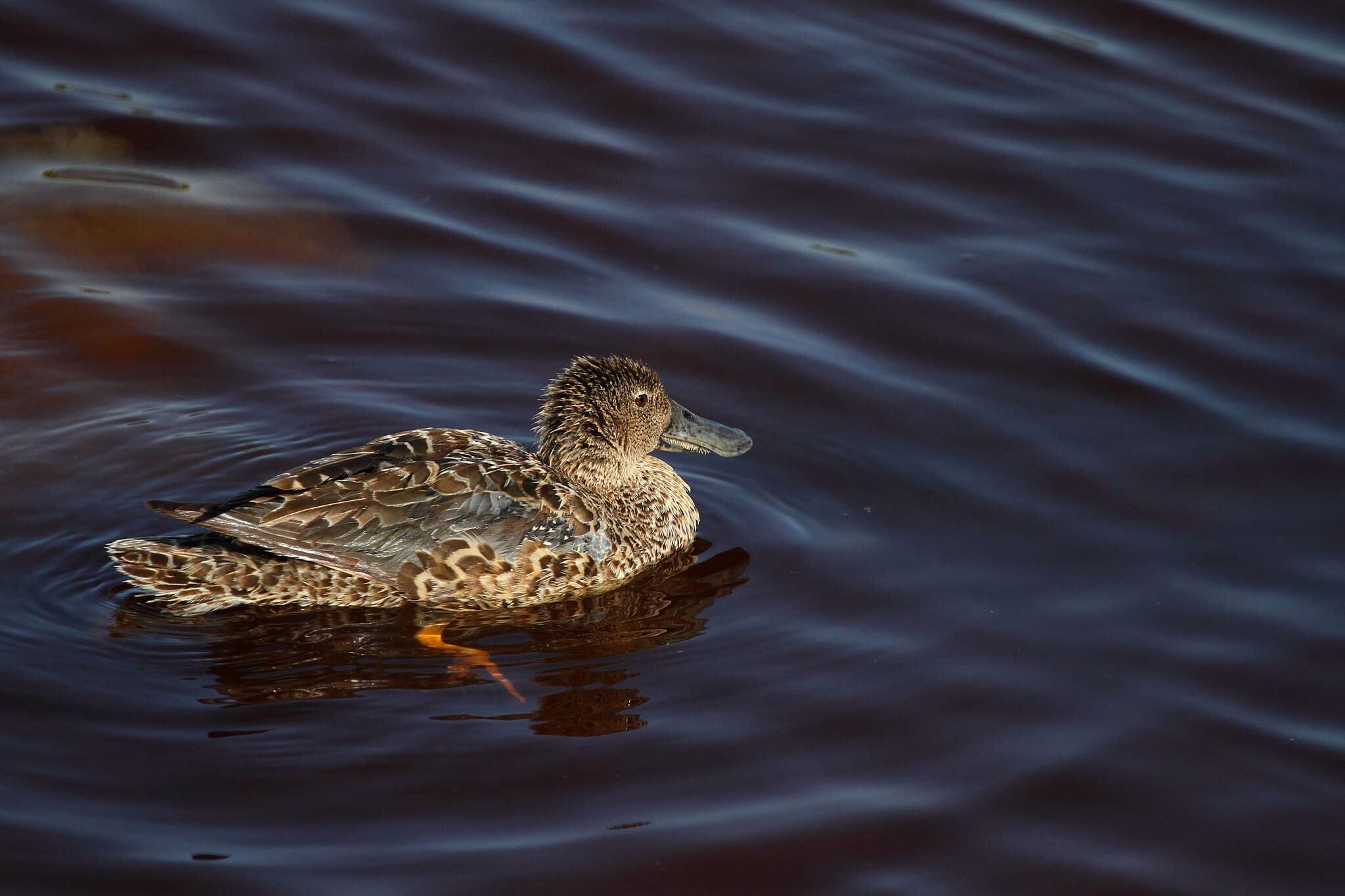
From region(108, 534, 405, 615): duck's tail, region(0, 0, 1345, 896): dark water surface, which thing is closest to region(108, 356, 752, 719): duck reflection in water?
region(108, 534, 405, 615): duck's tail

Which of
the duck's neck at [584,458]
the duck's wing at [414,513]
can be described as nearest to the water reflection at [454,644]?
the duck's wing at [414,513]

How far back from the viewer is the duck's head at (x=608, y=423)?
682cm

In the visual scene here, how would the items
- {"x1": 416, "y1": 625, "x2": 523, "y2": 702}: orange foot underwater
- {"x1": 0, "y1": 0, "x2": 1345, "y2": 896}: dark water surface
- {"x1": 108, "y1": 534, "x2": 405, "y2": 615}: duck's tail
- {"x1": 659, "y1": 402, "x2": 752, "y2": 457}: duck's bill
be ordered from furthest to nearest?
{"x1": 659, "y1": 402, "x2": 752, "y2": 457}: duck's bill
{"x1": 108, "y1": 534, "x2": 405, "y2": 615}: duck's tail
{"x1": 416, "y1": 625, "x2": 523, "y2": 702}: orange foot underwater
{"x1": 0, "y1": 0, "x2": 1345, "y2": 896}: dark water surface

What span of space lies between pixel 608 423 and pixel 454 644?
139 cm

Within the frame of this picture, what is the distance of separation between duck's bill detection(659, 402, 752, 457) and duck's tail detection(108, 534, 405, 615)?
5.08 ft

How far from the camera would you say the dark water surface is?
5.17m

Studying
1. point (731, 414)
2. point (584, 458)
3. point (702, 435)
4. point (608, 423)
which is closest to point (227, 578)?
point (584, 458)

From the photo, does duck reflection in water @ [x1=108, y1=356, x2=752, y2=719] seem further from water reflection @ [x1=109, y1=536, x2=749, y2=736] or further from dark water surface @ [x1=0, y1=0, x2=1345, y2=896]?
dark water surface @ [x1=0, y1=0, x2=1345, y2=896]

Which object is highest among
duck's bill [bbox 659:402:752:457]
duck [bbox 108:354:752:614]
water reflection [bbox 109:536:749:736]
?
duck's bill [bbox 659:402:752:457]

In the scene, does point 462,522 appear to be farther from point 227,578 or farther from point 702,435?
point 702,435

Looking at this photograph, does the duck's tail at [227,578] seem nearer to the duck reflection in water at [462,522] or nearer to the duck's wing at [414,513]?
the duck reflection in water at [462,522]

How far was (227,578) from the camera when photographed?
602 cm

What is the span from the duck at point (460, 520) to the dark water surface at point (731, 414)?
0.61ft

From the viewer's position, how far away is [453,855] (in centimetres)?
488
